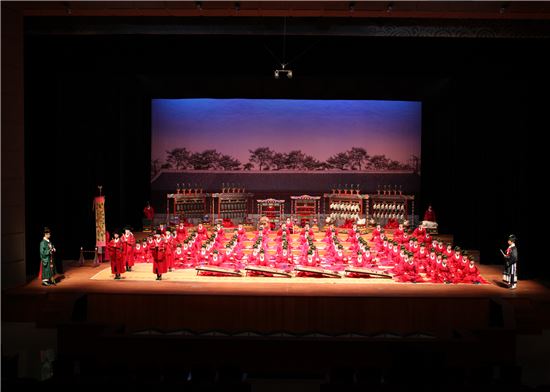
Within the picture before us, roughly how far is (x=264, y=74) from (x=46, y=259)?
559 centimetres

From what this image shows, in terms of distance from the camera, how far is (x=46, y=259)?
28.9 feet

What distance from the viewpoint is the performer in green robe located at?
8.80m

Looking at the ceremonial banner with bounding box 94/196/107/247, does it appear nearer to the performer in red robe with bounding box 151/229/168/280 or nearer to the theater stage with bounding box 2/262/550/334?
the performer in red robe with bounding box 151/229/168/280

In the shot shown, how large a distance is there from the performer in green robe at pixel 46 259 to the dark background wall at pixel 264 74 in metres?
0.93

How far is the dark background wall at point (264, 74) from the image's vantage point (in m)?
9.68

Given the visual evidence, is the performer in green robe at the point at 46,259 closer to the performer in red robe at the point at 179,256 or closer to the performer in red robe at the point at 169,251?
the performer in red robe at the point at 169,251

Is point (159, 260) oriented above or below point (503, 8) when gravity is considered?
below

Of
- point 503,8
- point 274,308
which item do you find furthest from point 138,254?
point 503,8

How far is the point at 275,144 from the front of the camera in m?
16.4

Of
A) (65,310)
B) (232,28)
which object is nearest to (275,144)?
(232,28)

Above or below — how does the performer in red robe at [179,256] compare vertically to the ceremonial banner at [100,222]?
below

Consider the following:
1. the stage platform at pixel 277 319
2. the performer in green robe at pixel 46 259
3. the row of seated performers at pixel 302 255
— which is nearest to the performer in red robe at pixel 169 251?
the row of seated performers at pixel 302 255

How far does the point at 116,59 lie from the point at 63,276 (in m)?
4.14

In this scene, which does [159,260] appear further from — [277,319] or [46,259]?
[277,319]
